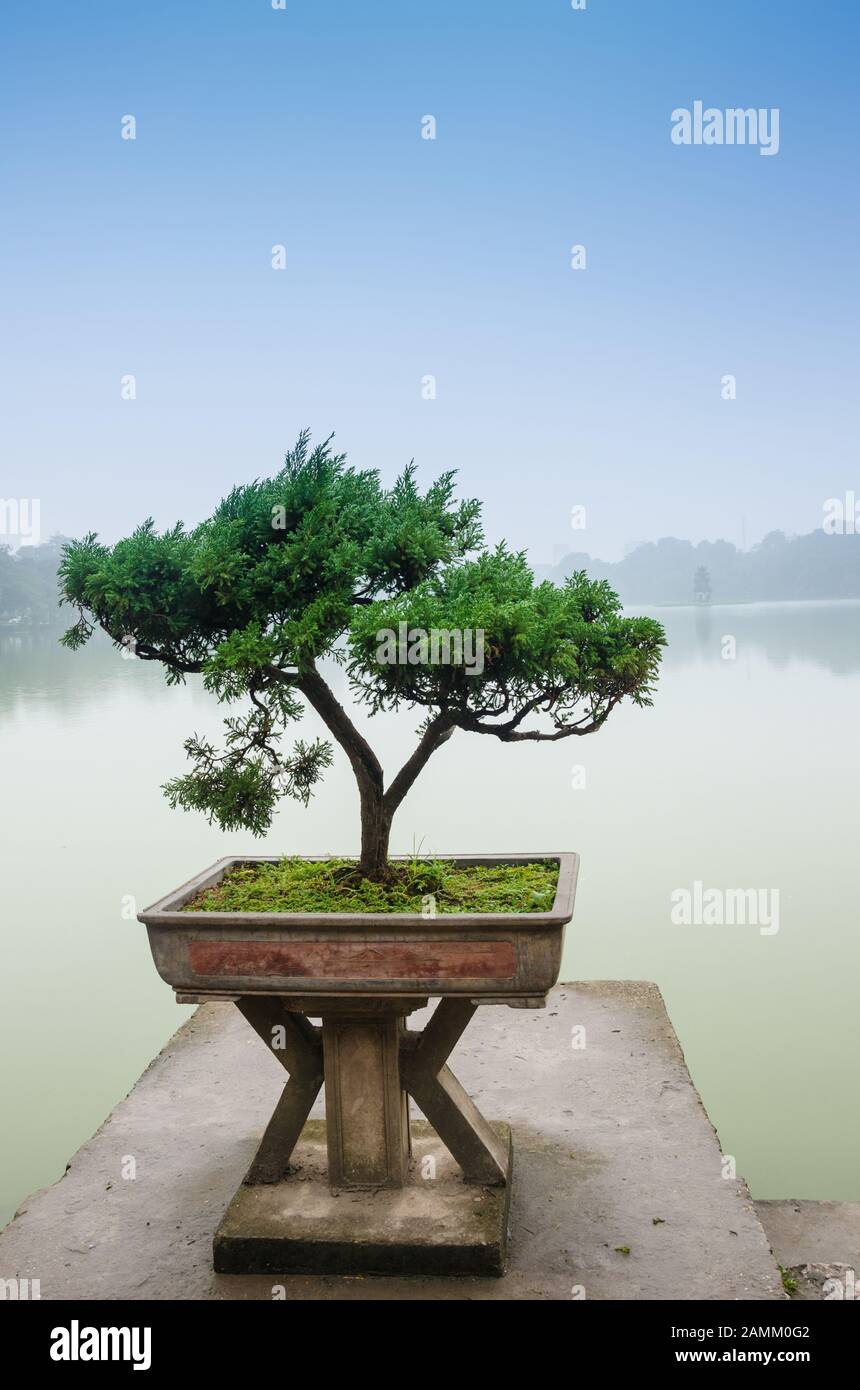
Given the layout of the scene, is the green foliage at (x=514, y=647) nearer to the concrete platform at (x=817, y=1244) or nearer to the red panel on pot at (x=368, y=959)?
the red panel on pot at (x=368, y=959)

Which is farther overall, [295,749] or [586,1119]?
[586,1119]

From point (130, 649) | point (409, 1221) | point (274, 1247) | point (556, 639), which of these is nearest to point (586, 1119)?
point (409, 1221)

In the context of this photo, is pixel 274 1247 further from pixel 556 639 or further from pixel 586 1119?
pixel 556 639

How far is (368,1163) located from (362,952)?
0.74 metres

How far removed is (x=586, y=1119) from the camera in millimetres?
4074

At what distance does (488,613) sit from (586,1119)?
77.8 inches

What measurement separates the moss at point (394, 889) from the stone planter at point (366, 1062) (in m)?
0.08

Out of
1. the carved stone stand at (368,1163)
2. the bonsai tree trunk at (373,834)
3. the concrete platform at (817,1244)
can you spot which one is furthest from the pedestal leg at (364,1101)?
the concrete platform at (817,1244)

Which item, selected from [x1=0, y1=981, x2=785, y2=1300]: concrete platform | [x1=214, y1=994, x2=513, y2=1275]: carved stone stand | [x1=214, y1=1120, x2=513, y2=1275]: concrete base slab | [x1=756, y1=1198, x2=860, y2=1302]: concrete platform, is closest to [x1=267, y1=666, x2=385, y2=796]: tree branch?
[x1=214, y1=994, x2=513, y2=1275]: carved stone stand

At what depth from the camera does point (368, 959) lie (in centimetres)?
306

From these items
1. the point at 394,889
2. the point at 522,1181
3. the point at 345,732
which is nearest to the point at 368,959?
the point at 394,889

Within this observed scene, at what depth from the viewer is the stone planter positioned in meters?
3.04

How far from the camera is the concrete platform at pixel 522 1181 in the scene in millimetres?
3107

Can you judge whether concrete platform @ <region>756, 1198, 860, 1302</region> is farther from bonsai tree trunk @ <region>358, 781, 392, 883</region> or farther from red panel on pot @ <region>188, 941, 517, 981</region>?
bonsai tree trunk @ <region>358, 781, 392, 883</region>
